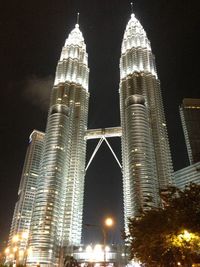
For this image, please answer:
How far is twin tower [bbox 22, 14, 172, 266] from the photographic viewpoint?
487ft

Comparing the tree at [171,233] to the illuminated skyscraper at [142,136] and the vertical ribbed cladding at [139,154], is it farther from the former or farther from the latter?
the vertical ribbed cladding at [139,154]

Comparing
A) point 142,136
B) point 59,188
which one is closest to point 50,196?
point 59,188

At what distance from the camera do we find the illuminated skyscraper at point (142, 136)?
148m


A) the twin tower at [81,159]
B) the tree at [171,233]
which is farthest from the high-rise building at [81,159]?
the tree at [171,233]

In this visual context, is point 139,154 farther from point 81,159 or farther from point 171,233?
point 171,233

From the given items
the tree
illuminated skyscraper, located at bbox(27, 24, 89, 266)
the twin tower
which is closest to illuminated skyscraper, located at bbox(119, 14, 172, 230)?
the twin tower

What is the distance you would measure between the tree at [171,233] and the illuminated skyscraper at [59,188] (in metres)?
121

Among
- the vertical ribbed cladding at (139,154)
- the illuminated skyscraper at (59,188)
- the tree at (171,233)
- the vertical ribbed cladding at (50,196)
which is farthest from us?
the illuminated skyscraper at (59,188)

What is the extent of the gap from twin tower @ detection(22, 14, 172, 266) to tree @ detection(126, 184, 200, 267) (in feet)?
341

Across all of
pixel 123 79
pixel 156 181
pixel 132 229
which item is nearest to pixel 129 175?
pixel 156 181

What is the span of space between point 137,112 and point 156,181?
42338 mm

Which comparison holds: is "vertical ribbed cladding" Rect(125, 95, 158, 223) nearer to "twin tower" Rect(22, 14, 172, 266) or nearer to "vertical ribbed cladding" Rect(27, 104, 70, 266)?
"twin tower" Rect(22, 14, 172, 266)

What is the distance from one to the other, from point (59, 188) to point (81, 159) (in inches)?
1101

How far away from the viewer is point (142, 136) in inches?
6299
